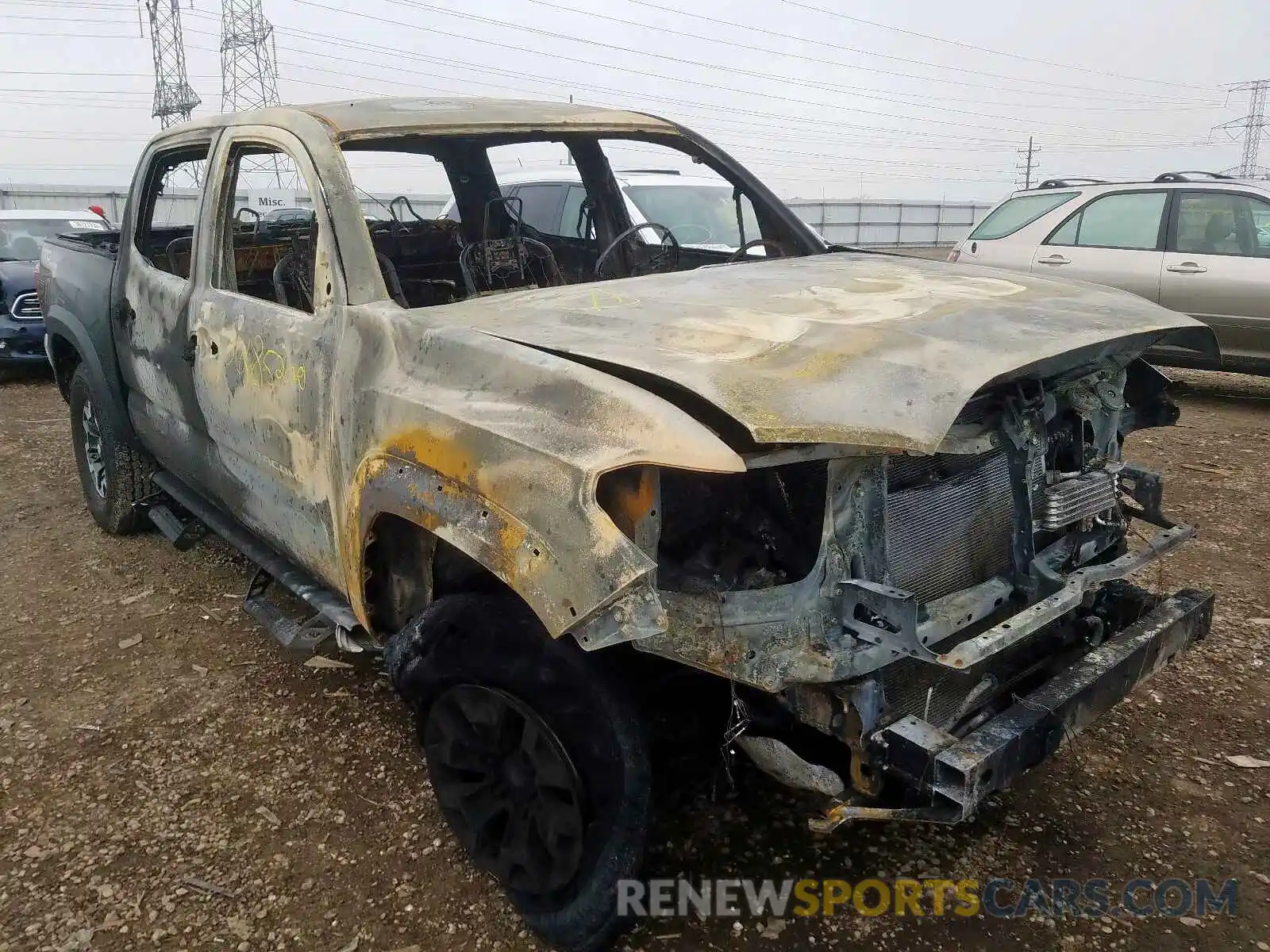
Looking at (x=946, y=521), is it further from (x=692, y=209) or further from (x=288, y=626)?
(x=692, y=209)

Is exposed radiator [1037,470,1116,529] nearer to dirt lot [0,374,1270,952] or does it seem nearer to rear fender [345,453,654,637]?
dirt lot [0,374,1270,952]

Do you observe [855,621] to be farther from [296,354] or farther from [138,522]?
[138,522]

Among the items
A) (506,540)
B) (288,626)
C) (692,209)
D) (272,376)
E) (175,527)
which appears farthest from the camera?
(692,209)

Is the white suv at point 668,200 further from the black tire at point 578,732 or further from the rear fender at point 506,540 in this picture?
the black tire at point 578,732

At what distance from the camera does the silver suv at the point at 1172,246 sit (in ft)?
22.3

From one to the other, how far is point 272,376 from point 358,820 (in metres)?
1.31

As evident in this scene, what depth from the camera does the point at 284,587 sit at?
11.0 ft

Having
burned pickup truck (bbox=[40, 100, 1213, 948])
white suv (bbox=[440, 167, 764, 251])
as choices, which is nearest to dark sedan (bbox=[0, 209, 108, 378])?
white suv (bbox=[440, 167, 764, 251])

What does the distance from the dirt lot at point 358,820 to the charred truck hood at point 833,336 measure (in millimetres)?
1042

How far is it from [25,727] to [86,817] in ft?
2.22

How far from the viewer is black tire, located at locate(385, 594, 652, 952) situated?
2014 millimetres

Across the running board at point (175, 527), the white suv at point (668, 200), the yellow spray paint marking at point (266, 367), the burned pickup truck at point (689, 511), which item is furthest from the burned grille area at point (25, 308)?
the yellow spray paint marking at point (266, 367)

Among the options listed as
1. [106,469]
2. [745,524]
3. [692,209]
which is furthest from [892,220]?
[745,524]

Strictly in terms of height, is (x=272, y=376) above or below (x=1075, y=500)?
above
